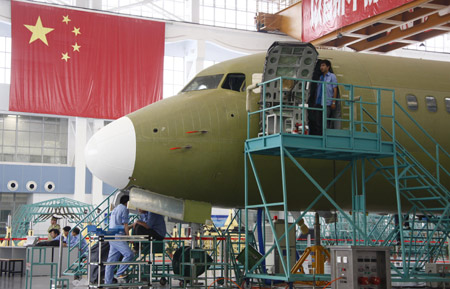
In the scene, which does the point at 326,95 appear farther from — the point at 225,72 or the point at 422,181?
the point at 422,181

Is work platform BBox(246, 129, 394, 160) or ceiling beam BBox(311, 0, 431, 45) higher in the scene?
ceiling beam BBox(311, 0, 431, 45)

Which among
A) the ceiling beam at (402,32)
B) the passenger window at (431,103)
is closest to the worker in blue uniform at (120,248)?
the passenger window at (431,103)

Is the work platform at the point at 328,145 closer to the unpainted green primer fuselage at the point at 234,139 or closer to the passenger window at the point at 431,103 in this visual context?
the unpainted green primer fuselage at the point at 234,139

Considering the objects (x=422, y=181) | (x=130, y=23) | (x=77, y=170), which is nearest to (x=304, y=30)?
(x=422, y=181)

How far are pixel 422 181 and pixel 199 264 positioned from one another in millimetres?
6117

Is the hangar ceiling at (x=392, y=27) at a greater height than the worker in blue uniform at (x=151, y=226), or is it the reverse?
the hangar ceiling at (x=392, y=27)

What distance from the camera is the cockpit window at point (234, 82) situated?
14344 millimetres

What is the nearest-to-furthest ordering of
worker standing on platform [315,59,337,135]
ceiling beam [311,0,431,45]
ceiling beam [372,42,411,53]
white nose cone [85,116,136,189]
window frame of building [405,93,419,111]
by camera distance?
white nose cone [85,116,136,189] < worker standing on platform [315,59,337,135] < window frame of building [405,93,419,111] < ceiling beam [311,0,431,45] < ceiling beam [372,42,411,53]

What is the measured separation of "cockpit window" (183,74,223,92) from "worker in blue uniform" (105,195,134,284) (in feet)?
10.7

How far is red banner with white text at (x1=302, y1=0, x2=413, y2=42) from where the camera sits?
76.0ft

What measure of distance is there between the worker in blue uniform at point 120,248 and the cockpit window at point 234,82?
385 centimetres

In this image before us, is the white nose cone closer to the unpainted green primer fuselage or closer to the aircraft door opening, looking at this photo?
the unpainted green primer fuselage

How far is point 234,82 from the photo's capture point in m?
14.4

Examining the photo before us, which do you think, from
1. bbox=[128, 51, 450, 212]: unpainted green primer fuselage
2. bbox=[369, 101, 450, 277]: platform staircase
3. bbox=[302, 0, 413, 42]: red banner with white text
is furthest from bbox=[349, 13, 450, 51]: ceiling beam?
bbox=[369, 101, 450, 277]: platform staircase
